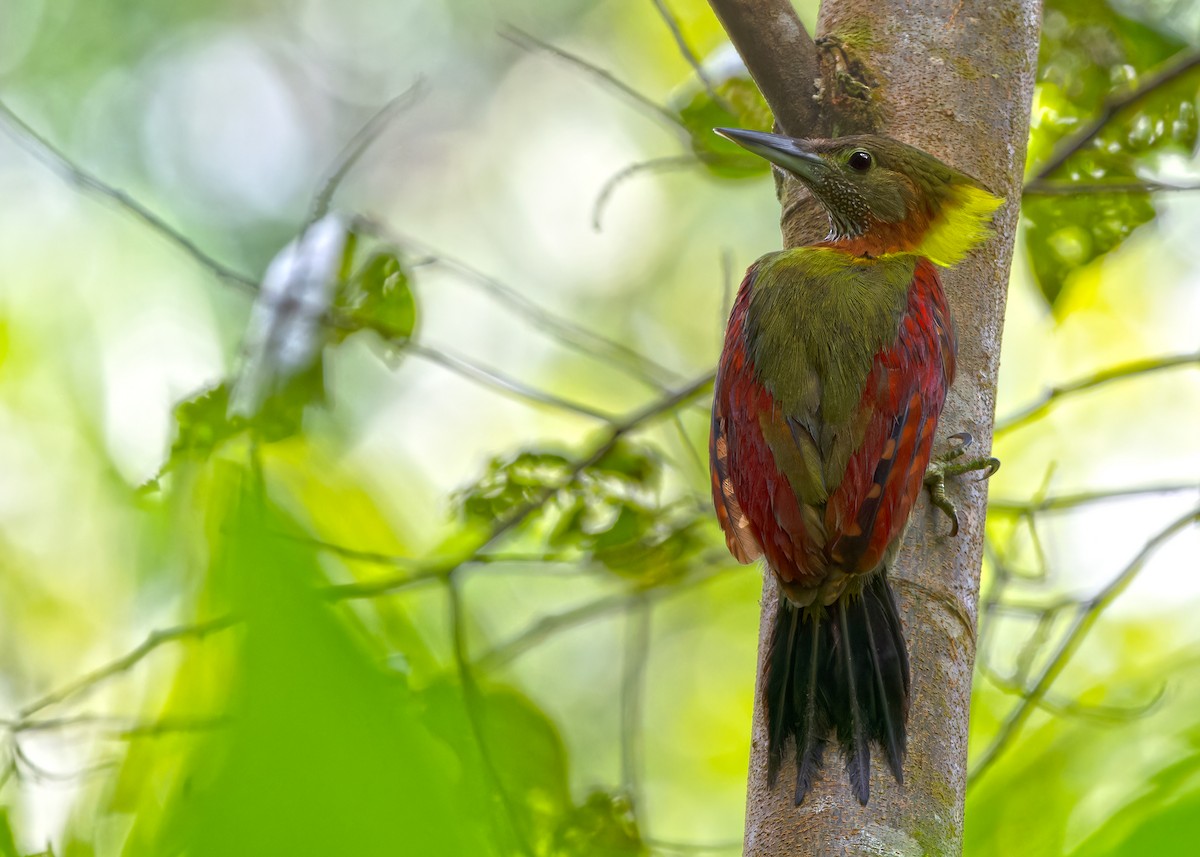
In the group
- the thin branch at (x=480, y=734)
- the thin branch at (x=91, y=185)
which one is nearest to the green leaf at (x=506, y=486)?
the thin branch at (x=91, y=185)

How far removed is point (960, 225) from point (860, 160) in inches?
9.7

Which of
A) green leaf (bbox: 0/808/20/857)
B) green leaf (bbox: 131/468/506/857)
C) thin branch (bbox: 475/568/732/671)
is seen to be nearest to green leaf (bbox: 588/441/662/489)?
thin branch (bbox: 475/568/732/671)

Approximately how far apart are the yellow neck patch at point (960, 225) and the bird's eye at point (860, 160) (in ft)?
0.57

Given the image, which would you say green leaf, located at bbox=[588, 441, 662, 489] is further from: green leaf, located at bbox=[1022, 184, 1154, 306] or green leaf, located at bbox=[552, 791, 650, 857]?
green leaf, located at bbox=[1022, 184, 1154, 306]

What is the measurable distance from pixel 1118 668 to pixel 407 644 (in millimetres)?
Answer: 4927

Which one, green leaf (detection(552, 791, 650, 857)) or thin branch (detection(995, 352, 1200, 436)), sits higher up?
thin branch (detection(995, 352, 1200, 436))

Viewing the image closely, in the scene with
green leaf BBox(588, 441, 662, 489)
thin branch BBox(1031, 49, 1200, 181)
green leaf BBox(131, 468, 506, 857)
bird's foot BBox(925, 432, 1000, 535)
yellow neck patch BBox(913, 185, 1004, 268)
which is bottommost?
green leaf BBox(131, 468, 506, 857)

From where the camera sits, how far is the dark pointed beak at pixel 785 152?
2432 millimetres

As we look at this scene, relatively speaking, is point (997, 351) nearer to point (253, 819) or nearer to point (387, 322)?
point (387, 322)

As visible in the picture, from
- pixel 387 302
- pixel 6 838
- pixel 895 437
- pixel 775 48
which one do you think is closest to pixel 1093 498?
pixel 895 437

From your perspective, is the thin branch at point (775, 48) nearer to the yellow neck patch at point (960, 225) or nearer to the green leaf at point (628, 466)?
the yellow neck patch at point (960, 225)

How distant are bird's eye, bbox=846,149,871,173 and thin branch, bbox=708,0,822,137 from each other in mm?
232

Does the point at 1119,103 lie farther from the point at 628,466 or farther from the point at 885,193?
the point at 628,466

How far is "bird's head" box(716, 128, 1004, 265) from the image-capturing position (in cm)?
229
